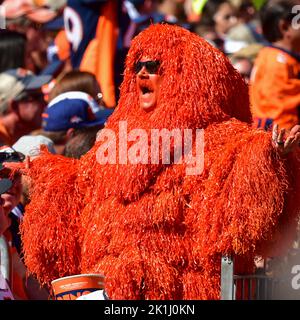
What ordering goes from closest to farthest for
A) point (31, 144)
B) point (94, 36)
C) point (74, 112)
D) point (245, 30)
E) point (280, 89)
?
point (31, 144) → point (74, 112) → point (280, 89) → point (94, 36) → point (245, 30)

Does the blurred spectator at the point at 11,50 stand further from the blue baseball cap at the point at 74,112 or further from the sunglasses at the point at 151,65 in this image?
the sunglasses at the point at 151,65

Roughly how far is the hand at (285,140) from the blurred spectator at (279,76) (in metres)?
2.09

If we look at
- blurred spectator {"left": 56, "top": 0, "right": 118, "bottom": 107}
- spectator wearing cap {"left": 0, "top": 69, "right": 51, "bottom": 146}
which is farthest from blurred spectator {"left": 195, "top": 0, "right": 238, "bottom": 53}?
spectator wearing cap {"left": 0, "top": 69, "right": 51, "bottom": 146}

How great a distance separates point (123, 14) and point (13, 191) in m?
3.09

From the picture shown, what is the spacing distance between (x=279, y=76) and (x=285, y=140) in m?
2.28

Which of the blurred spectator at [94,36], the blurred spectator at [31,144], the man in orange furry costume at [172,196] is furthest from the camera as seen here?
the blurred spectator at [94,36]

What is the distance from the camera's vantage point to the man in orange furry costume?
13.6 ft

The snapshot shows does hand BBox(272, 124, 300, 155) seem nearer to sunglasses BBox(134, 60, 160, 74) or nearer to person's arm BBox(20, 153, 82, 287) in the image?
sunglasses BBox(134, 60, 160, 74)

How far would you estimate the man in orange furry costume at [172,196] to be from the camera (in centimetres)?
416

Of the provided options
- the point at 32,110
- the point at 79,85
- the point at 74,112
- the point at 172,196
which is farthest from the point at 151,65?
the point at 32,110

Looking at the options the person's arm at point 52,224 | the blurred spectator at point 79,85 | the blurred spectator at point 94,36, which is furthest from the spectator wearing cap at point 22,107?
the person's arm at point 52,224

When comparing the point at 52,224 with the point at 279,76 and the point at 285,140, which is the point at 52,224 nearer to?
the point at 285,140

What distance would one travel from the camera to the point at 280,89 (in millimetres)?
6312
